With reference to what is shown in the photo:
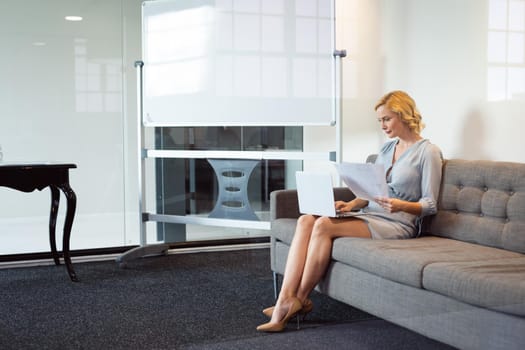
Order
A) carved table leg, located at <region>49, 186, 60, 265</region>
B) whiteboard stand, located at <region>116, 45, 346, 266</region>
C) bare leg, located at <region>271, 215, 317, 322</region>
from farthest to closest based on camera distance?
carved table leg, located at <region>49, 186, 60, 265</region> < whiteboard stand, located at <region>116, 45, 346, 266</region> < bare leg, located at <region>271, 215, 317, 322</region>

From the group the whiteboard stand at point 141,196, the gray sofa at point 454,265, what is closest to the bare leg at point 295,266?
the gray sofa at point 454,265

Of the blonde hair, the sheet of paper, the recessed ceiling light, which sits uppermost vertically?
the recessed ceiling light

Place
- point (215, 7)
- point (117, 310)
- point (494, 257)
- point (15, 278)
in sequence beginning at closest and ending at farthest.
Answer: point (494, 257) → point (117, 310) → point (15, 278) → point (215, 7)

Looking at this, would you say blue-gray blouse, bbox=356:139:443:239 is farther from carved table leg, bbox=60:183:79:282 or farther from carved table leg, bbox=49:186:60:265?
carved table leg, bbox=49:186:60:265

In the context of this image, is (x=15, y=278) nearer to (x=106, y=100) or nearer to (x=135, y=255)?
(x=135, y=255)

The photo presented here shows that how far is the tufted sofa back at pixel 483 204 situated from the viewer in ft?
8.19

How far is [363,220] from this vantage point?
282 centimetres

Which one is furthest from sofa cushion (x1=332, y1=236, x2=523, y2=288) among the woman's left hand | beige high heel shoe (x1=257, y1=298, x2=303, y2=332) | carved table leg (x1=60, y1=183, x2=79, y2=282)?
carved table leg (x1=60, y1=183, x2=79, y2=282)

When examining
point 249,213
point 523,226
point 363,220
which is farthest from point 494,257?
point 249,213

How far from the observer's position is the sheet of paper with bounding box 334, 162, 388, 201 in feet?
8.75

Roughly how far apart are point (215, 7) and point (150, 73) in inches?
23.0

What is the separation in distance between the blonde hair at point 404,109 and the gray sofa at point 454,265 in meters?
0.22

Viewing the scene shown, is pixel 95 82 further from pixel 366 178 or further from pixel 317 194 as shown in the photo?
pixel 366 178

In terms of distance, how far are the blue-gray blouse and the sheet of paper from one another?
14 centimetres
